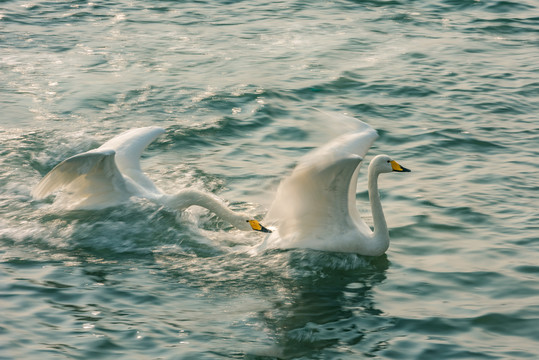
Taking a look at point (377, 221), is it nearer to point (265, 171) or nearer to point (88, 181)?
point (265, 171)

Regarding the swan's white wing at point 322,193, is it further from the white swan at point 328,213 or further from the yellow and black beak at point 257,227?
the yellow and black beak at point 257,227

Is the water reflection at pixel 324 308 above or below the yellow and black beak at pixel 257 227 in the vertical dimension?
below

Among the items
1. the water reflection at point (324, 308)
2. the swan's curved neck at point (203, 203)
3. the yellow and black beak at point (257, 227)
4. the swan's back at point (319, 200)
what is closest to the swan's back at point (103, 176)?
the swan's curved neck at point (203, 203)

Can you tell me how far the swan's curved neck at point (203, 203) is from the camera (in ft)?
30.9

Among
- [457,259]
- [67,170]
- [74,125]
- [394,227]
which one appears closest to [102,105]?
[74,125]

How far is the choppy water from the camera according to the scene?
23.7 ft

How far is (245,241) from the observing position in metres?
9.53

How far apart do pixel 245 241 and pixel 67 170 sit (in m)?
2.18

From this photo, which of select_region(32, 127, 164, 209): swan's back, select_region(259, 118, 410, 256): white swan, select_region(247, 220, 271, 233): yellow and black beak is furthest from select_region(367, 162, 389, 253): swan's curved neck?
select_region(32, 127, 164, 209): swan's back

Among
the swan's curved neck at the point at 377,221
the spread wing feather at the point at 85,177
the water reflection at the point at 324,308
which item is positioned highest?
the spread wing feather at the point at 85,177

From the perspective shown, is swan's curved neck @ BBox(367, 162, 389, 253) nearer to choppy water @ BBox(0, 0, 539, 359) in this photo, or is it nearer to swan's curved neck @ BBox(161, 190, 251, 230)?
choppy water @ BBox(0, 0, 539, 359)

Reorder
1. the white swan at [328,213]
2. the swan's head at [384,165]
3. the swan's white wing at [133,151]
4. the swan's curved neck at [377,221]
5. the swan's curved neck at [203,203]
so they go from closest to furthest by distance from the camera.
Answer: the white swan at [328,213]
the swan's curved neck at [377,221]
the swan's head at [384,165]
the swan's curved neck at [203,203]
the swan's white wing at [133,151]

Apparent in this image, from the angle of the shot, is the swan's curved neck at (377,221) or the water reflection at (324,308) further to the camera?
the swan's curved neck at (377,221)

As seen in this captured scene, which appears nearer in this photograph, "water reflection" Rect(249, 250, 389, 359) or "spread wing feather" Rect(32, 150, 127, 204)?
"water reflection" Rect(249, 250, 389, 359)
